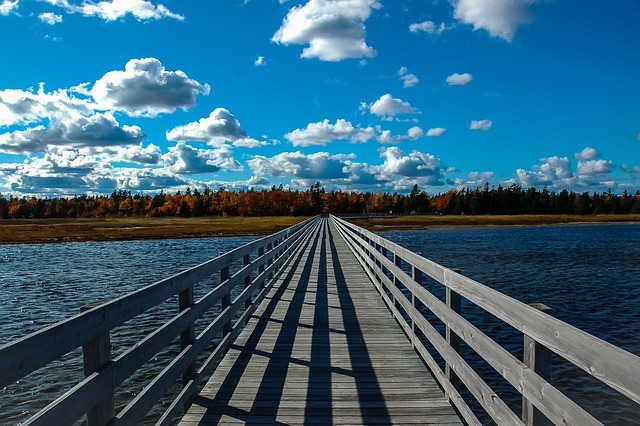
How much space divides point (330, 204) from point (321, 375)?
165 m

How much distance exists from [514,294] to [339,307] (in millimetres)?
9977

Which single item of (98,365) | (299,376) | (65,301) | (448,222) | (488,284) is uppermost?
(98,365)

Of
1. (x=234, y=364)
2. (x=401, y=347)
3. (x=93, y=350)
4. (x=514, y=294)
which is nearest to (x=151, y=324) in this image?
(x=234, y=364)

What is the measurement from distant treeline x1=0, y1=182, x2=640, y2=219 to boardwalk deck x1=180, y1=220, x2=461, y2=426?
148 m

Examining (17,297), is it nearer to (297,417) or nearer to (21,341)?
(297,417)

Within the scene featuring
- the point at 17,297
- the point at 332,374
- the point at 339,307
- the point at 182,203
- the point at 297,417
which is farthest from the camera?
the point at 182,203

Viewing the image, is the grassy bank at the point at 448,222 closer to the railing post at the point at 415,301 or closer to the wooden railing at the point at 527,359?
the railing post at the point at 415,301

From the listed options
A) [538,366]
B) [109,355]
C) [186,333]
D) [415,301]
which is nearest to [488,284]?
[415,301]

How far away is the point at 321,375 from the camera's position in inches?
206

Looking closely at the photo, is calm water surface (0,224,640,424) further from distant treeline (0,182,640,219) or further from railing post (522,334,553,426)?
distant treeline (0,182,640,219)

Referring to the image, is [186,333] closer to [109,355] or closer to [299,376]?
[299,376]

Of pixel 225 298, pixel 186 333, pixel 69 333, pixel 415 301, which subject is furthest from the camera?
pixel 225 298

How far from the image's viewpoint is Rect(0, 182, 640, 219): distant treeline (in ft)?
501

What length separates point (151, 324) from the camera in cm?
1099
